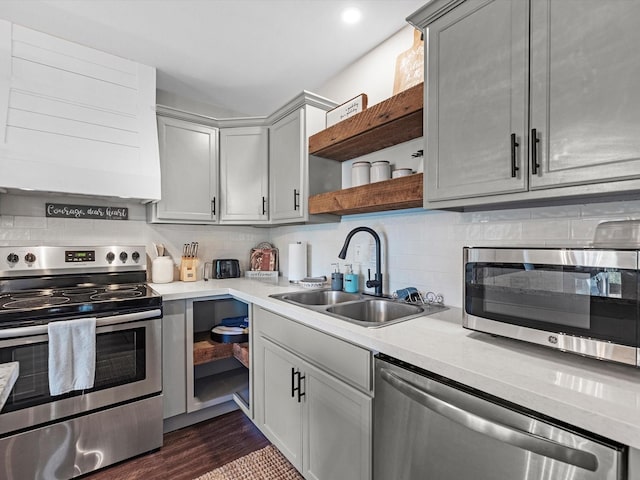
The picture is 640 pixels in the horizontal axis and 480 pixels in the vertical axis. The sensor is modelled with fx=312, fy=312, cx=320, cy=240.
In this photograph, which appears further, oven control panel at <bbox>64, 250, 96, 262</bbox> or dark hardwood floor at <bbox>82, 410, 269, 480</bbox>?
oven control panel at <bbox>64, 250, 96, 262</bbox>

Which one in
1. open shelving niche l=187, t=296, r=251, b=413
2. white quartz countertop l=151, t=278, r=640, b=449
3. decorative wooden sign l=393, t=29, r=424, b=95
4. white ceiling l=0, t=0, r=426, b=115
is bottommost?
open shelving niche l=187, t=296, r=251, b=413

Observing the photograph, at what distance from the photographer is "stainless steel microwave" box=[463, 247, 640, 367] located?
75 cm

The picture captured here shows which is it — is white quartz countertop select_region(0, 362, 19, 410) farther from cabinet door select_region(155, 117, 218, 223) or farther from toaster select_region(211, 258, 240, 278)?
toaster select_region(211, 258, 240, 278)

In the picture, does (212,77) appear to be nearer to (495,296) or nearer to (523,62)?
(523,62)

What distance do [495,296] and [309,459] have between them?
45.6 inches

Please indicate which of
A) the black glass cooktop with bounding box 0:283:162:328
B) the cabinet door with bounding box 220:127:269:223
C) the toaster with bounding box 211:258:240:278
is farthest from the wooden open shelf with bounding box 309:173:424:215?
the black glass cooktop with bounding box 0:283:162:328

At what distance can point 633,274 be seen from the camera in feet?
2.43

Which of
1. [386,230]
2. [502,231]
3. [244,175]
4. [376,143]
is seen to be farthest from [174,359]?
[502,231]

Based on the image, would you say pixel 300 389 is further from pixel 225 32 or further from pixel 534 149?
pixel 225 32

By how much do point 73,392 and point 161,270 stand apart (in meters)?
0.98

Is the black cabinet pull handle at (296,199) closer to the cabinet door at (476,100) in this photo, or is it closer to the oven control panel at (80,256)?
the cabinet door at (476,100)

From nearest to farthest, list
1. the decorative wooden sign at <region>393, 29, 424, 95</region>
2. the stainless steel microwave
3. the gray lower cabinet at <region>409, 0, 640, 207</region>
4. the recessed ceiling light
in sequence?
the stainless steel microwave, the gray lower cabinet at <region>409, 0, 640, 207</region>, the decorative wooden sign at <region>393, 29, 424, 95</region>, the recessed ceiling light

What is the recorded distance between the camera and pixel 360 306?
1772 millimetres

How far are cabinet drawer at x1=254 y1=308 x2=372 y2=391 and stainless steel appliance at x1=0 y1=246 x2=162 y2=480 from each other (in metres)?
0.74
